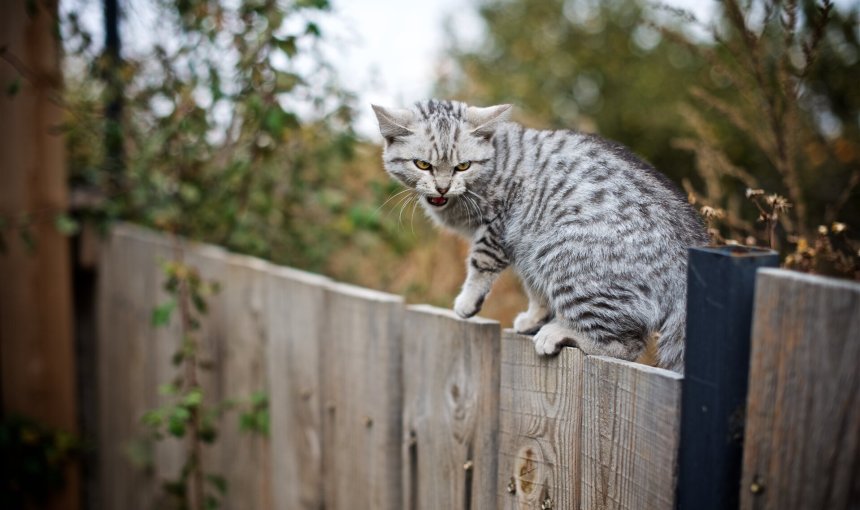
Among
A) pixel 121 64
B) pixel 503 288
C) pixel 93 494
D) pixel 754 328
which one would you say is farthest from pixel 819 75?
pixel 93 494

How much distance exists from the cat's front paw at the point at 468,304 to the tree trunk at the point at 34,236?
2856 mm

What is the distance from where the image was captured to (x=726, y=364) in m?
1.11

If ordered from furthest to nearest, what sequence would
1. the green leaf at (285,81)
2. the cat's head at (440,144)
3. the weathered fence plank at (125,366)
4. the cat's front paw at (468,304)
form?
the weathered fence plank at (125,366) → the green leaf at (285,81) → the cat's head at (440,144) → the cat's front paw at (468,304)

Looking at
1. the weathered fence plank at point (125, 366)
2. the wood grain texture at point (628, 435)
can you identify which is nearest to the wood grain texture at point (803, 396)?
the wood grain texture at point (628, 435)

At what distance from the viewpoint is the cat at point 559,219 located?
1592mm

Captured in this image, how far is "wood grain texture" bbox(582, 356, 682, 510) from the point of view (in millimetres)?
1201

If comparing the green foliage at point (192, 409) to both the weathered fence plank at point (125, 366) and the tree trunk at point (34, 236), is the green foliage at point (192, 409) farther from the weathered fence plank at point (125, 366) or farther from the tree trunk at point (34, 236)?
the tree trunk at point (34, 236)

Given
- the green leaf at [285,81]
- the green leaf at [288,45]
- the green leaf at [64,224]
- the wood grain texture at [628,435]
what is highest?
the green leaf at [288,45]

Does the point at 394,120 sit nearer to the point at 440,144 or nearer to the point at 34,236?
the point at 440,144

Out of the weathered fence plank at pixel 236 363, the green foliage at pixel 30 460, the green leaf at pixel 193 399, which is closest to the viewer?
the green leaf at pixel 193 399

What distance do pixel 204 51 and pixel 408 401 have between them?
2370 mm

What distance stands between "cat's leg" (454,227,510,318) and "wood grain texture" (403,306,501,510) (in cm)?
12

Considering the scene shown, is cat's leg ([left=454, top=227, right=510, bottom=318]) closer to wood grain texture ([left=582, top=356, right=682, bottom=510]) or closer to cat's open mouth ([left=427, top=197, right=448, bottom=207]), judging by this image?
cat's open mouth ([left=427, top=197, right=448, bottom=207])

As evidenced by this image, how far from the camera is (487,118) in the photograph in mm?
2033
